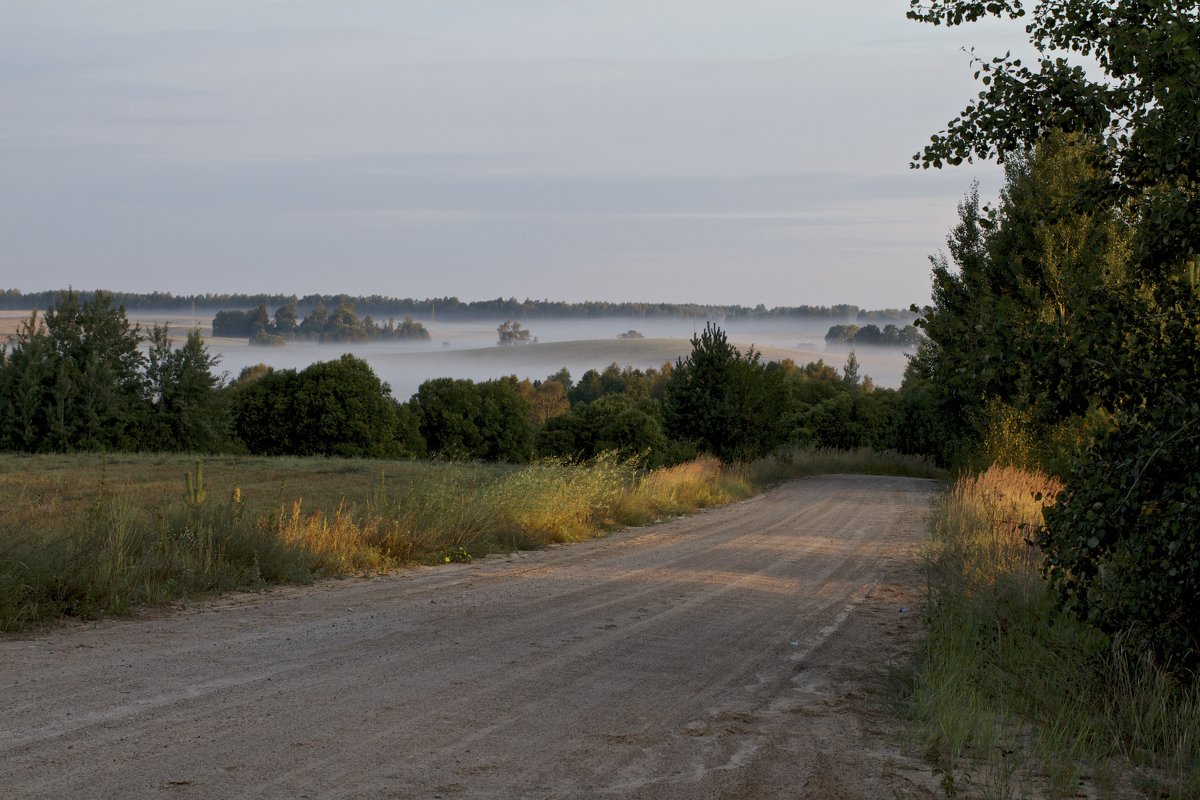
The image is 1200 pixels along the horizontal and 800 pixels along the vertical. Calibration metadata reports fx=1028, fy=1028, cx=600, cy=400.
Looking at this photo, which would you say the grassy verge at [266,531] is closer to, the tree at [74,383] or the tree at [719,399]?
the tree at [719,399]

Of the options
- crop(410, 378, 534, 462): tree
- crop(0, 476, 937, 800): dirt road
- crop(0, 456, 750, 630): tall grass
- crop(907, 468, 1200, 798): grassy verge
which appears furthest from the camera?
crop(410, 378, 534, 462): tree

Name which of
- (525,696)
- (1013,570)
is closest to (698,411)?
(1013,570)

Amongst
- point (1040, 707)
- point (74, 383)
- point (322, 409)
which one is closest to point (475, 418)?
point (322, 409)

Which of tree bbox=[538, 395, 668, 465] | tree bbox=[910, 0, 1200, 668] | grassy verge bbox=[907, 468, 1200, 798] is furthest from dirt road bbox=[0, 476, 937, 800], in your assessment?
tree bbox=[538, 395, 668, 465]

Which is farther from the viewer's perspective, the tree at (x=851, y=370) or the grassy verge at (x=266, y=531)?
the tree at (x=851, y=370)

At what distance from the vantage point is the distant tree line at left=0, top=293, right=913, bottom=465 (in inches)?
1609

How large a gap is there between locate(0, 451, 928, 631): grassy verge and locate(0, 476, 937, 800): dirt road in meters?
0.61

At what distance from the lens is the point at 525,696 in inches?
273

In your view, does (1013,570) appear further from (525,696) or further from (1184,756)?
(525,696)

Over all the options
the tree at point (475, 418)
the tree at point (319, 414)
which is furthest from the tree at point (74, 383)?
the tree at point (475, 418)

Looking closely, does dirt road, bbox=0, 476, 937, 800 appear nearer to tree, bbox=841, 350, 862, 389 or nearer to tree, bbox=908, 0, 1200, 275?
tree, bbox=908, 0, 1200, 275

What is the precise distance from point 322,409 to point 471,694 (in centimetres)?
6582

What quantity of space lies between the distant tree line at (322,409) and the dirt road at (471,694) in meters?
27.6

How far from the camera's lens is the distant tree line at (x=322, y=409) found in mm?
40875
